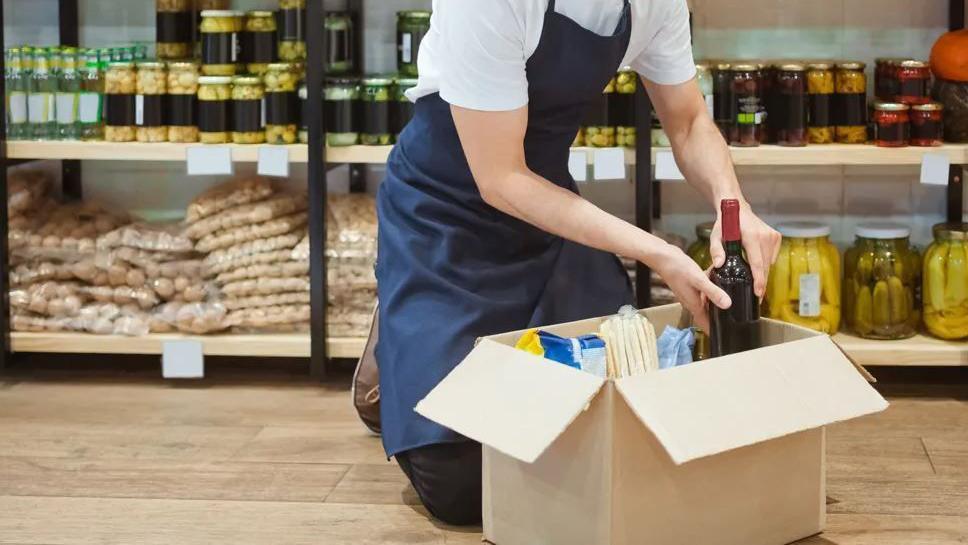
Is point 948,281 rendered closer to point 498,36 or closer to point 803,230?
point 803,230

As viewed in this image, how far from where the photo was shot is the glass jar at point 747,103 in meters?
3.31

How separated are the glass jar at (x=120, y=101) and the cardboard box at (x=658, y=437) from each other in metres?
1.64

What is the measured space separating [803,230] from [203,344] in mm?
1494

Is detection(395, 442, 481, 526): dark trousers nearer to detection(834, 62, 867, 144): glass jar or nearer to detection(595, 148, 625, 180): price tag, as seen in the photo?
detection(595, 148, 625, 180): price tag

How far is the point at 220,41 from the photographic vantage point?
3.48m

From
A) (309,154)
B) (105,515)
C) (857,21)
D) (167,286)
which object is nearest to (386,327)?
(105,515)

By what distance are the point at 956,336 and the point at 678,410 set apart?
1.67m

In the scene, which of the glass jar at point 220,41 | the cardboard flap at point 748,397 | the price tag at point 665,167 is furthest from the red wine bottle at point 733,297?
the glass jar at point 220,41

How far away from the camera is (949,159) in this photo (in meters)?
3.25

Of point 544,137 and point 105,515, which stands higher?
point 544,137

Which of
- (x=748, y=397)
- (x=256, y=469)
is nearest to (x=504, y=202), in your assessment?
(x=748, y=397)

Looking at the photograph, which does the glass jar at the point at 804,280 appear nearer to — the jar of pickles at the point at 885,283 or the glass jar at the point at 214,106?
the jar of pickles at the point at 885,283

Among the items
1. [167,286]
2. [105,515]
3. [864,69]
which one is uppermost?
[864,69]

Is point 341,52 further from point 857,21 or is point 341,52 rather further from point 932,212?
point 932,212
